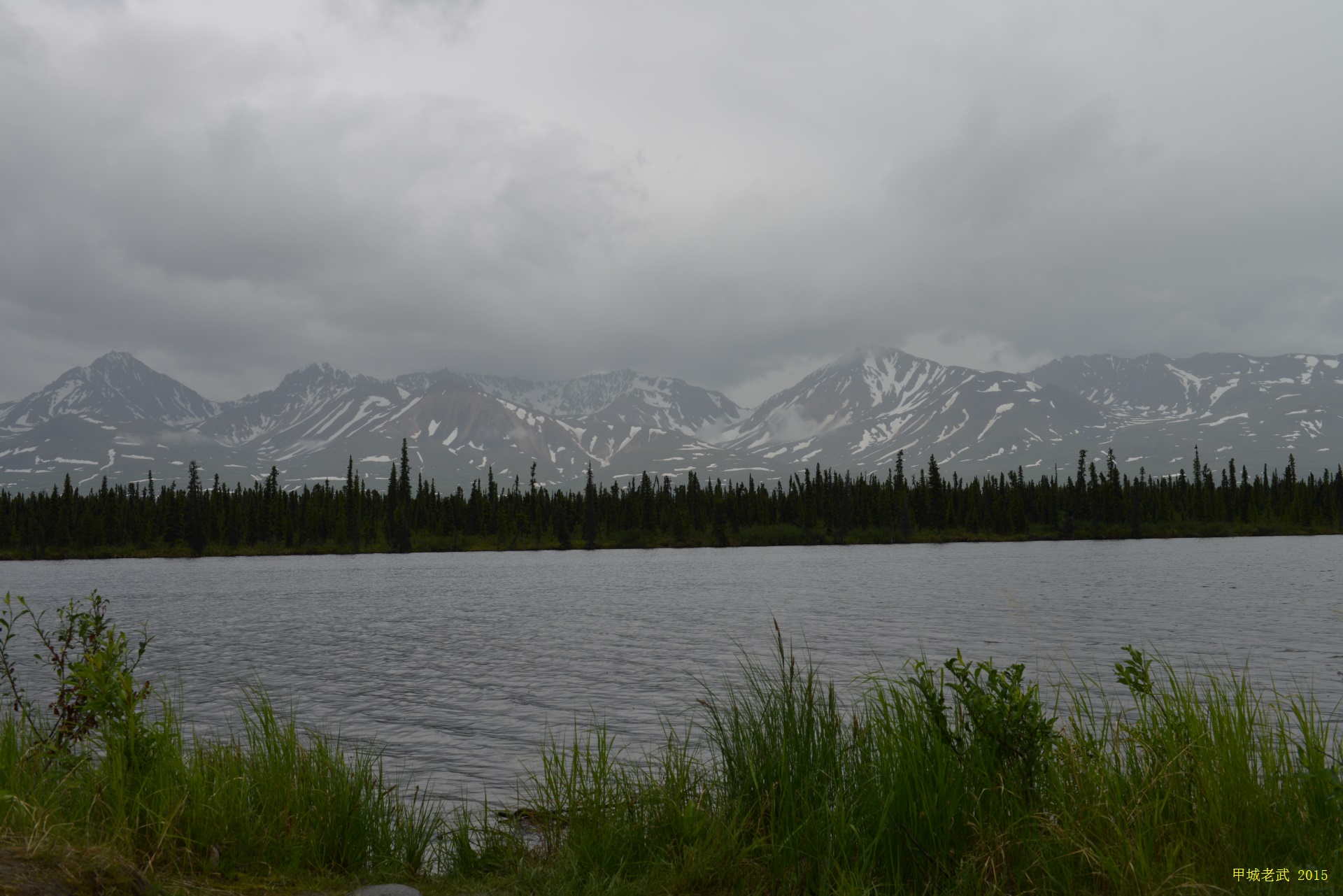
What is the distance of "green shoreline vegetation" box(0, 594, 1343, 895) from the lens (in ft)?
22.5

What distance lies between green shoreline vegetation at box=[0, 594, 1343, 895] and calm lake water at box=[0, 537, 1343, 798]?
4.16ft

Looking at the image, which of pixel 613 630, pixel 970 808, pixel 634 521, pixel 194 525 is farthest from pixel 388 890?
pixel 634 521

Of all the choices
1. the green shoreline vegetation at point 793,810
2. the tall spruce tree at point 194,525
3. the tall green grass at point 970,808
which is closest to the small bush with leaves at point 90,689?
the green shoreline vegetation at point 793,810

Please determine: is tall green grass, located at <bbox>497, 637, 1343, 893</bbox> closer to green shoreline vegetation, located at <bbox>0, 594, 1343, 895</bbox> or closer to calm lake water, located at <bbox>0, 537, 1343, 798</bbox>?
green shoreline vegetation, located at <bbox>0, 594, 1343, 895</bbox>

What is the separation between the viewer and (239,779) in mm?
8719

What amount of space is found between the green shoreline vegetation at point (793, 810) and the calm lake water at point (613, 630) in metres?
1.27

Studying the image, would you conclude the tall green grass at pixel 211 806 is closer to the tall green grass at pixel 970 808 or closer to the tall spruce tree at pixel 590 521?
the tall green grass at pixel 970 808

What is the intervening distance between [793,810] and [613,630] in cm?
3469

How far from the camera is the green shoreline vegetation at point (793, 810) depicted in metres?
6.87

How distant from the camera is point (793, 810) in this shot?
7.95 m

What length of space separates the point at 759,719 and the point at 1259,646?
30.1 metres

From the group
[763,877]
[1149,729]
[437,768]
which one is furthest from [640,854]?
[437,768]

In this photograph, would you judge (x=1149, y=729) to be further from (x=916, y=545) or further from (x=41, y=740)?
(x=916, y=545)

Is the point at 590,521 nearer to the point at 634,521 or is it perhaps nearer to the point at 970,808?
the point at 634,521
